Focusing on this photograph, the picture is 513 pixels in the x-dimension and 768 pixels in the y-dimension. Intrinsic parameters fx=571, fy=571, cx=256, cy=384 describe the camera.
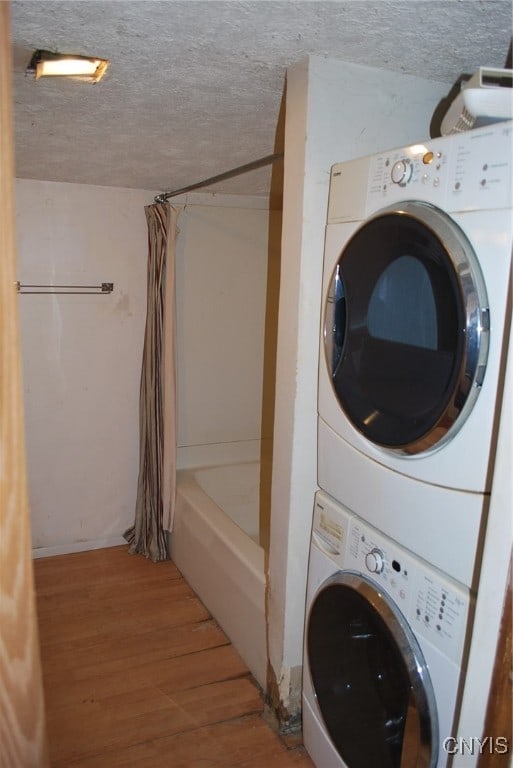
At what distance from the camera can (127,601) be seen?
2.67 metres

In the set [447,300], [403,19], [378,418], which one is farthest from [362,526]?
[403,19]

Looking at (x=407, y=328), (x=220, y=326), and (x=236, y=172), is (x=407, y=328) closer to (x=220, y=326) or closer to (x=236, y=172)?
(x=236, y=172)

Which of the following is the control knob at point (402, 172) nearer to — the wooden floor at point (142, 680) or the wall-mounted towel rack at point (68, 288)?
the wooden floor at point (142, 680)

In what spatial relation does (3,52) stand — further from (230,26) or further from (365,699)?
(365,699)

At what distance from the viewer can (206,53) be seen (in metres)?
1.33

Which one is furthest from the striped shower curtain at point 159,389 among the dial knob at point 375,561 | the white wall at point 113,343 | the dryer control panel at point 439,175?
the dial knob at point 375,561

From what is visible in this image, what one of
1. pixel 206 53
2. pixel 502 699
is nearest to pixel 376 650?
pixel 502 699

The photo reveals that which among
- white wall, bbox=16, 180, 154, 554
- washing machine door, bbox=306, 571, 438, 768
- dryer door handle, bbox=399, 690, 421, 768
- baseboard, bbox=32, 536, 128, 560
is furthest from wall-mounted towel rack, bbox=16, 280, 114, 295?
dryer door handle, bbox=399, 690, 421, 768

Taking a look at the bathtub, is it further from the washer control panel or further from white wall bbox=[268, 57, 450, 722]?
the washer control panel

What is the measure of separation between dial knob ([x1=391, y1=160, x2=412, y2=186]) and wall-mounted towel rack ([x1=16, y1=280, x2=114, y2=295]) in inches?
80.7

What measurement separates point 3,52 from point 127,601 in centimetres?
242

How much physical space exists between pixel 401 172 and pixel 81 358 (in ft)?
7.29

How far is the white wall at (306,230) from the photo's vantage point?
1498 mm

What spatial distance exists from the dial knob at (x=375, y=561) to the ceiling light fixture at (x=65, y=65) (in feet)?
4.37
